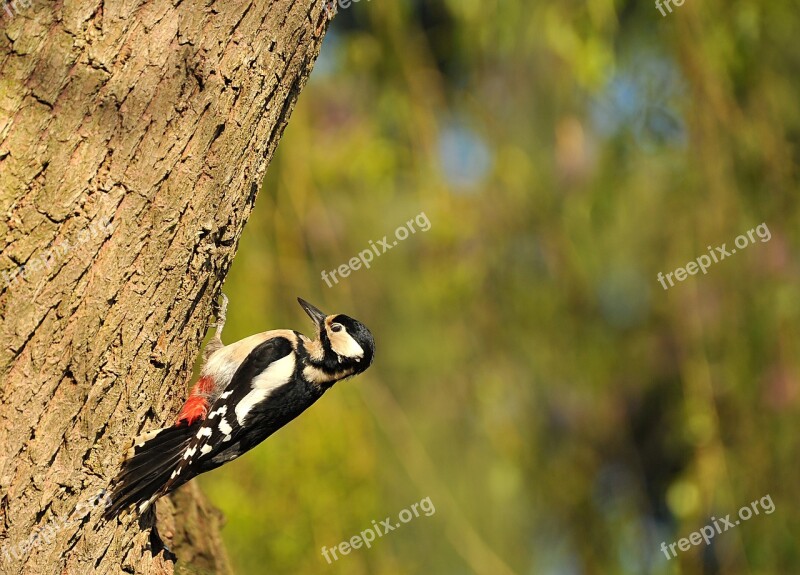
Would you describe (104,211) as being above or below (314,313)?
above

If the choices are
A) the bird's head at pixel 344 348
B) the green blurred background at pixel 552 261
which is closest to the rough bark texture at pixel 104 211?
the bird's head at pixel 344 348

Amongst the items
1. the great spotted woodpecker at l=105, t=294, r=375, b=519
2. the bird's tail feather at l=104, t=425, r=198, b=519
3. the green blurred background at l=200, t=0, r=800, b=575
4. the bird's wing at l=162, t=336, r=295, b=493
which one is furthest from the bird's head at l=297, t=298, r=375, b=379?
the bird's tail feather at l=104, t=425, r=198, b=519

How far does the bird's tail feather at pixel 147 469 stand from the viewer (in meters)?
2.50

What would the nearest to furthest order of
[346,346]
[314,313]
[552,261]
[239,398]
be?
[239,398], [346,346], [314,313], [552,261]

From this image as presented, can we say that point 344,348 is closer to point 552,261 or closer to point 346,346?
point 346,346

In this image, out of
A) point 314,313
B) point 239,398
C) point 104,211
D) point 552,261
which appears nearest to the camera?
point 104,211

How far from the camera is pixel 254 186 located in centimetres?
266

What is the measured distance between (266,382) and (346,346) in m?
0.33

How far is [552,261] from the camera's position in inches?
186

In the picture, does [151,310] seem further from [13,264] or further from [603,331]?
[603,331]

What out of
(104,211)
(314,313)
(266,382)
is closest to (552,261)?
(314,313)

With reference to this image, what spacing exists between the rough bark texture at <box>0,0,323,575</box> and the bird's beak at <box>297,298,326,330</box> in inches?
57.3

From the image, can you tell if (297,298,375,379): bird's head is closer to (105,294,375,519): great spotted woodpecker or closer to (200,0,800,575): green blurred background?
(105,294,375,519): great spotted woodpecker

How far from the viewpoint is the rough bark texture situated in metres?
2.27
